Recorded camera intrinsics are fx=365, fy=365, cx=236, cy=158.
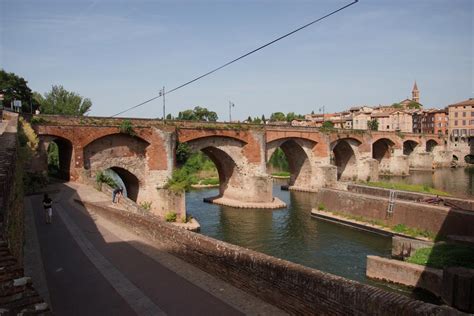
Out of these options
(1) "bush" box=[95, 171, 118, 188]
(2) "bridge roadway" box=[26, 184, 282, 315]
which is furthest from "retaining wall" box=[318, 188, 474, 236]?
(2) "bridge roadway" box=[26, 184, 282, 315]

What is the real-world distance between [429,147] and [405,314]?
72008mm

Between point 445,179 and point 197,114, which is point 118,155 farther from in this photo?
point 197,114

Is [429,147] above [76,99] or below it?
below

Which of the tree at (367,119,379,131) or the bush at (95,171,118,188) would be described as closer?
the bush at (95,171,118,188)

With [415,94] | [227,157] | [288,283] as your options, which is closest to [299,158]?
[227,157]

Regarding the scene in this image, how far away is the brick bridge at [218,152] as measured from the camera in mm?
22312

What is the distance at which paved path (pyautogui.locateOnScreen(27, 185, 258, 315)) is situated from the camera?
24.0 ft

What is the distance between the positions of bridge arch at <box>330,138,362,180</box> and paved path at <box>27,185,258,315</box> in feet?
124

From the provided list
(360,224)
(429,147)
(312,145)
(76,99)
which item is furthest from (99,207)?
(429,147)

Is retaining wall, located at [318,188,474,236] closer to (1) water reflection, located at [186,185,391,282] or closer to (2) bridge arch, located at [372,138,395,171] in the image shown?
(1) water reflection, located at [186,185,391,282]

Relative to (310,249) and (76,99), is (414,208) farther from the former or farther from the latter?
(76,99)

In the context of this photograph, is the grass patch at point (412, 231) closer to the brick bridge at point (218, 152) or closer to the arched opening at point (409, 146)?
the brick bridge at point (218, 152)

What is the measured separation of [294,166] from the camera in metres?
40.7

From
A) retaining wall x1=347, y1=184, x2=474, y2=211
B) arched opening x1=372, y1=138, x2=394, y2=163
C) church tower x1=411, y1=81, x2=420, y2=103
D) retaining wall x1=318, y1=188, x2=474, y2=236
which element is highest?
church tower x1=411, y1=81, x2=420, y2=103
